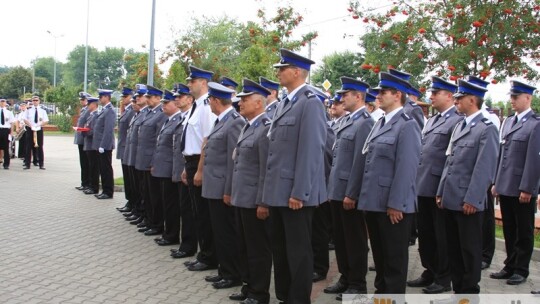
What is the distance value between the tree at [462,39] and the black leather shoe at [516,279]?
3665 mm

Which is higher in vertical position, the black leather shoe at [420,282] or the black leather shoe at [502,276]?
the black leather shoe at [502,276]

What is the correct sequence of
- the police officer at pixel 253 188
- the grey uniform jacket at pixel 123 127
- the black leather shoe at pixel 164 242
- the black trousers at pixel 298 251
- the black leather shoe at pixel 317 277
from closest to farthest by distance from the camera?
the black trousers at pixel 298 251, the police officer at pixel 253 188, the black leather shoe at pixel 317 277, the black leather shoe at pixel 164 242, the grey uniform jacket at pixel 123 127

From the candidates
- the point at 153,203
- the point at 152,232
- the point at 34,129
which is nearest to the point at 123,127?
the point at 153,203

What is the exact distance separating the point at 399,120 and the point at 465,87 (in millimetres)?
895

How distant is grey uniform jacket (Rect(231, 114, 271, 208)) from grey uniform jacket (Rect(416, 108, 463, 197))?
1.82 metres

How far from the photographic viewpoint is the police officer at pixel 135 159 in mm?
9359

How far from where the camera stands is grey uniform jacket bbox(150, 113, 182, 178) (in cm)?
804

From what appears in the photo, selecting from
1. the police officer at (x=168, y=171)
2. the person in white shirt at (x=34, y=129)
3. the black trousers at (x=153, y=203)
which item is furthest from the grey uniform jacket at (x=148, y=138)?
the person in white shirt at (x=34, y=129)

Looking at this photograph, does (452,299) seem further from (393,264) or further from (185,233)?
(185,233)

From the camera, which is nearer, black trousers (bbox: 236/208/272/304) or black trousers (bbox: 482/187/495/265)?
black trousers (bbox: 236/208/272/304)

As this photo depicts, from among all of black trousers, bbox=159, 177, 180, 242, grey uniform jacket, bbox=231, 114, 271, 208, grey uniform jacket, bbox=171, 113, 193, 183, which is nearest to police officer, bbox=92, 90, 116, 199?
black trousers, bbox=159, 177, 180, 242

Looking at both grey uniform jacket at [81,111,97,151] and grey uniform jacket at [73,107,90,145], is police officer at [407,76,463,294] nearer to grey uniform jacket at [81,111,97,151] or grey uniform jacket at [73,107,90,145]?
grey uniform jacket at [81,111,97,151]

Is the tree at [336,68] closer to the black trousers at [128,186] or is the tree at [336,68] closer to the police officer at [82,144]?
the police officer at [82,144]

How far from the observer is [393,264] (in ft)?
16.7
